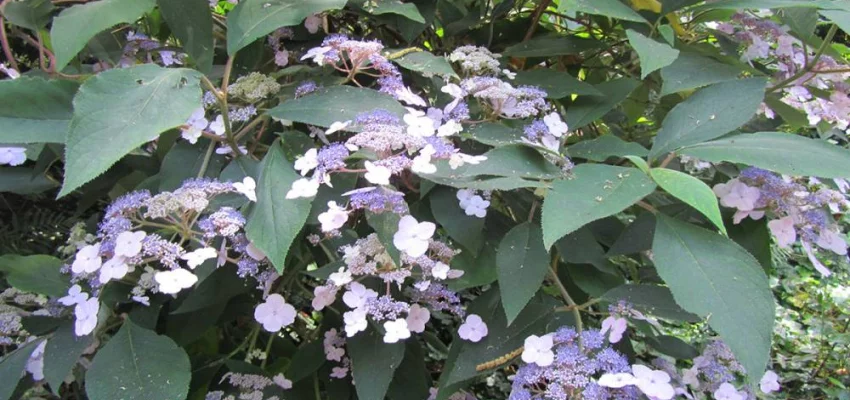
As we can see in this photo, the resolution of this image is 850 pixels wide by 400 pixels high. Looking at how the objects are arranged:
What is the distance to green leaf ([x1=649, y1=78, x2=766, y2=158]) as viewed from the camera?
77cm

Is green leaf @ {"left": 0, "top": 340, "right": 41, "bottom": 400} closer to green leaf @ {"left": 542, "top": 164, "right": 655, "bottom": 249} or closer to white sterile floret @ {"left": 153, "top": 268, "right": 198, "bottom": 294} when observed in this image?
white sterile floret @ {"left": 153, "top": 268, "right": 198, "bottom": 294}

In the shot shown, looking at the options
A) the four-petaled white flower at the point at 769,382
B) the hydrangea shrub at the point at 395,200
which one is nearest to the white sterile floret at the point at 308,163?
the hydrangea shrub at the point at 395,200

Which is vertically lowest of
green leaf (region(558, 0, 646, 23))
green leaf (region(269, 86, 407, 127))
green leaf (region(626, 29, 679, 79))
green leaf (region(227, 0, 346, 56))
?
green leaf (region(269, 86, 407, 127))

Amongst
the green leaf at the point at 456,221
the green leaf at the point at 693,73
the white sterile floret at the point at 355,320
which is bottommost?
the white sterile floret at the point at 355,320

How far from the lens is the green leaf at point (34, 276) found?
2.75 feet

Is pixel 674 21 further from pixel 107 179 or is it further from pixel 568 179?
pixel 107 179

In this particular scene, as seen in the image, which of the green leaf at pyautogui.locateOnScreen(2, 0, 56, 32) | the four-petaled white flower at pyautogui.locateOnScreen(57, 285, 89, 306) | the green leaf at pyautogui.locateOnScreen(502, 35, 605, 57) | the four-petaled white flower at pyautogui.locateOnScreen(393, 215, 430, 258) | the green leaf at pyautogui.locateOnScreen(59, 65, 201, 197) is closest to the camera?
→ the green leaf at pyautogui.locateOnScreen(59, 65, 201, 197)

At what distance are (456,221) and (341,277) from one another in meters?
0.17

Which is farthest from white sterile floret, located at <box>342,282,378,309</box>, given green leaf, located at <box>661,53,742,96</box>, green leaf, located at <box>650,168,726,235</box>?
green leaf, located at <box>661,53,742,96</box>

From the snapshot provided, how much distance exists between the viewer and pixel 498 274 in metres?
0.75

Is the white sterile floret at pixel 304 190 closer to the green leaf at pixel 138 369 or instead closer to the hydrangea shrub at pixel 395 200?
the hydrangea shrub at pixel 395 200

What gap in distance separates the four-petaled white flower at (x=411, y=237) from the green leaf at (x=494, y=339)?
188 mm

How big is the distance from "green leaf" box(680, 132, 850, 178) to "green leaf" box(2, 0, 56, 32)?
0.86 m

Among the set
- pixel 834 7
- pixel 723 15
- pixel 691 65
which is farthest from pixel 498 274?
pixel 723 15
